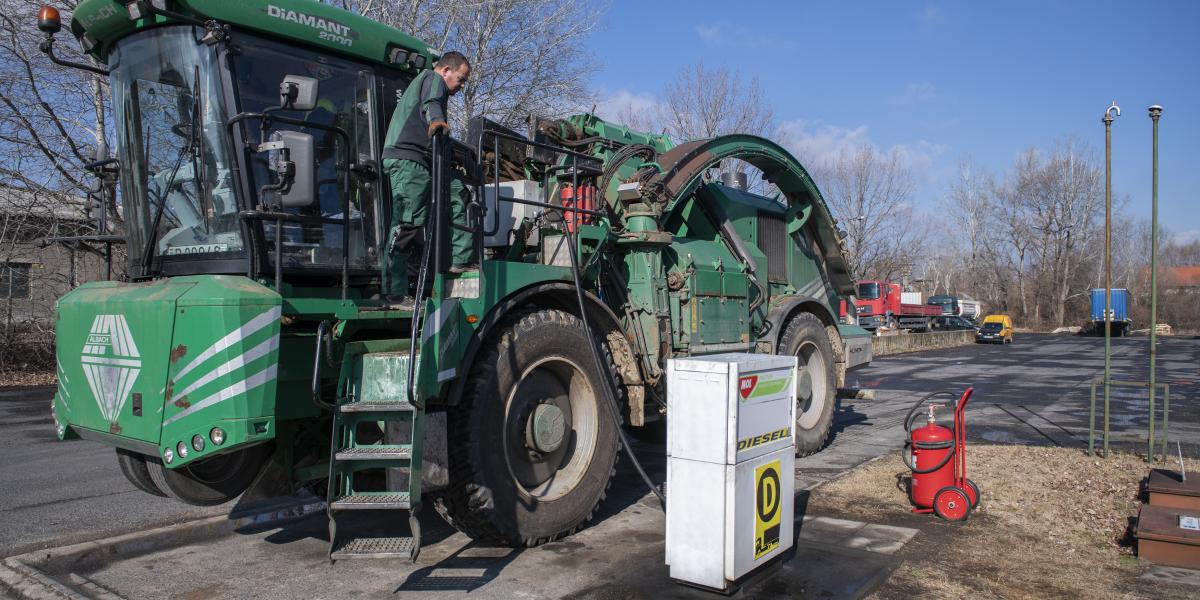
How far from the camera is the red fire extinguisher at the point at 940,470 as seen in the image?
602 centimetres

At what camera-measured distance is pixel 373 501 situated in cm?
420

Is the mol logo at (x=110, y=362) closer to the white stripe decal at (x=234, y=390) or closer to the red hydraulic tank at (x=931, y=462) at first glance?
the white stripe decal at (x=234, y=390)

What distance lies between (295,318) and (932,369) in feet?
72.7

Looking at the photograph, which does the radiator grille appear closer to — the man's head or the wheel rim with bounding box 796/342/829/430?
the wheel rim with bounding box 796/342/829/430

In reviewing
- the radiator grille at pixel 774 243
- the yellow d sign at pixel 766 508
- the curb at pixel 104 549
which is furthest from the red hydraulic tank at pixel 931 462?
the curb at pixel 104 549

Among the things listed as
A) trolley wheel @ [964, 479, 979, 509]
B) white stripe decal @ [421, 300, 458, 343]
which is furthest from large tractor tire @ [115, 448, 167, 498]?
trolley wheel @ [964, 479, 979, 509]

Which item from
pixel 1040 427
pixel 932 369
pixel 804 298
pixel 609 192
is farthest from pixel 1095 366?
pixel 609 192

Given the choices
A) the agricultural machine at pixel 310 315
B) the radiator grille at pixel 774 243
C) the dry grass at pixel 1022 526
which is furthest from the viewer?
the radiator grille at pixel 774 243

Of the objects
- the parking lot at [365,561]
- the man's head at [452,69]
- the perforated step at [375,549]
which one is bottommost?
the parking lot at [365,561]

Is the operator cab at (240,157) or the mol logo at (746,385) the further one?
the operator cab at (240,157)

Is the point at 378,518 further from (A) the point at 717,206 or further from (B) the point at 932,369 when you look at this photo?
(B) the point at 932,369

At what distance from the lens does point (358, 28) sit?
5.08m

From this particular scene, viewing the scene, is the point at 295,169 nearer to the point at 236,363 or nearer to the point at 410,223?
the point at 410,223

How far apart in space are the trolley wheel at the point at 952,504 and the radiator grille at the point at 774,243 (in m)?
3.48
